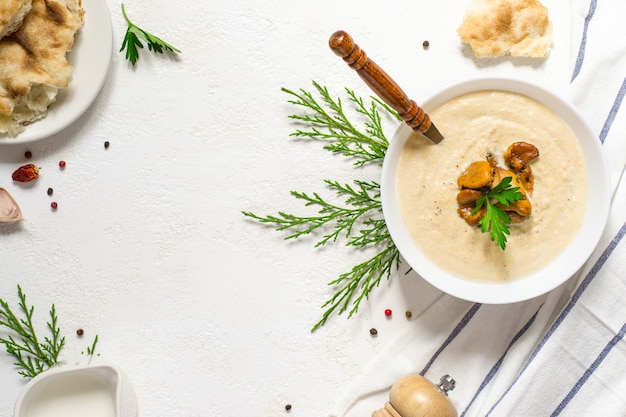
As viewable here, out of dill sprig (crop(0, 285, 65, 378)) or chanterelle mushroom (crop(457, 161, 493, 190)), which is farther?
dill sprig (crop(0, 285, 65, 378))

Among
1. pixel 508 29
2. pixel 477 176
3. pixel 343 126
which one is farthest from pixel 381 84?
pixel 508 29

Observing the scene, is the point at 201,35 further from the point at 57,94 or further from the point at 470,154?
the point at 470,154

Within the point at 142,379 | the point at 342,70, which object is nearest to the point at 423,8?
the point at 342,70

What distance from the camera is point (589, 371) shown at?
2264mm

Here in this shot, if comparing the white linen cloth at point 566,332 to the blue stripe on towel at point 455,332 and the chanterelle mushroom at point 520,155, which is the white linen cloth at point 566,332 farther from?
the chanterelle mushroom at point 520,155

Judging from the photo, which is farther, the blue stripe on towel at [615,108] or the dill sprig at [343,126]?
the dill sprig at [343,126]

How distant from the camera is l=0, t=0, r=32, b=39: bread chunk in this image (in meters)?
2.22

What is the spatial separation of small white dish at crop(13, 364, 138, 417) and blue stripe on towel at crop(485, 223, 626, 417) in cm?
108

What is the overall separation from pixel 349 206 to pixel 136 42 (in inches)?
32.5

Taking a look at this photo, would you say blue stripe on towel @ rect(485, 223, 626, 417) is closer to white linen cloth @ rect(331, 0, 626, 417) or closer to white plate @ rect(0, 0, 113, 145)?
white linen cloth @ rect(331, 0, 626, 417)

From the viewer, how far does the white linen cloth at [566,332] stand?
223 cm

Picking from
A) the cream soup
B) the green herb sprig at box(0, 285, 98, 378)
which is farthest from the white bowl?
the green herb sprig at box(0, 285, 98, 378)

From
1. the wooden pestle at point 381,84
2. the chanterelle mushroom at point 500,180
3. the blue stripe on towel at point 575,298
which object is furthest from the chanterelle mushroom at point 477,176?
the blue stripe on towel at point 575,298

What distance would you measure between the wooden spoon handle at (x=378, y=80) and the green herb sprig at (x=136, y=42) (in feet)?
2.69
